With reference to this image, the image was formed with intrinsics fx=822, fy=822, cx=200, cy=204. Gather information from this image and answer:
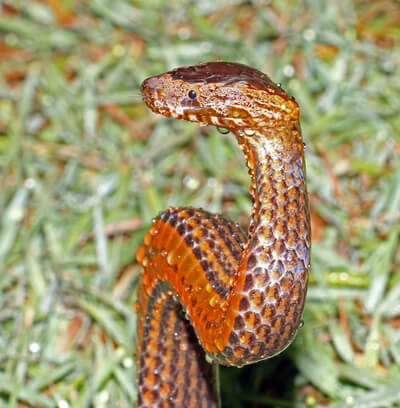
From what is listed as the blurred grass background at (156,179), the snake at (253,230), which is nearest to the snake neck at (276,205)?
the snake at (253,230)

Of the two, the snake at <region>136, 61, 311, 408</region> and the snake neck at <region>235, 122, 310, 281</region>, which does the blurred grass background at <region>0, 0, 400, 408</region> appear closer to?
the snake at <region>136, 61, 311, 408</region>

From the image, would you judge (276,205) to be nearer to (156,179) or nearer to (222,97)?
(222,97)

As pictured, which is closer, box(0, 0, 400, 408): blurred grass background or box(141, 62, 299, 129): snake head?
box(141, 62, 299, 129): snake head

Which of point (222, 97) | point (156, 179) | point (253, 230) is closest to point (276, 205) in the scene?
Answer: point (253, 230)

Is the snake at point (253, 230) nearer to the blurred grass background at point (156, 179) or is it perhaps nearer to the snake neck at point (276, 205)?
the snake neck at point (276, 205)

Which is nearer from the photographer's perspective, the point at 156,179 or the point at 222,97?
the point at 222,97

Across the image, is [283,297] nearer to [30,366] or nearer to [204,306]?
[204,306]

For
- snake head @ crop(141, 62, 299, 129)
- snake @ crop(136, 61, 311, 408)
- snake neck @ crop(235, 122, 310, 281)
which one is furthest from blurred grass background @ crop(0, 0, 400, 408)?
snake head @ crop(141, 62, 299, 129)
